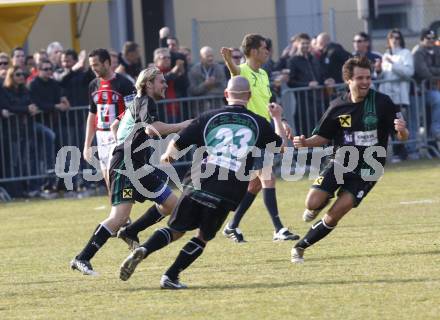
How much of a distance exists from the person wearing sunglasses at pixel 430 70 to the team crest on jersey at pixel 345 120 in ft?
32.9

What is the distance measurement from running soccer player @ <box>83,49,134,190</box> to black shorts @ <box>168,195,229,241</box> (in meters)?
3.13

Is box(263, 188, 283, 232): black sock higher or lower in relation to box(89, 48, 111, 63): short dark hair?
lower

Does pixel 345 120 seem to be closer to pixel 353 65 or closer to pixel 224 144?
pixel 353 65

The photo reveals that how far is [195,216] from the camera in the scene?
30.7 feet

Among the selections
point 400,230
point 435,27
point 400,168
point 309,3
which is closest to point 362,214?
point 400,230

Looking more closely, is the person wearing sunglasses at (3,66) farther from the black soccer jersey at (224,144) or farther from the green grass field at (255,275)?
the black soccer jersey at (224,144)

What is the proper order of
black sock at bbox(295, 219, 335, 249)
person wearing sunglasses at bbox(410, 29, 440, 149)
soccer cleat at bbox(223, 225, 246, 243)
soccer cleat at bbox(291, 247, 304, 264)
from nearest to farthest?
1. black sock at bbox(295, 219, 335, 249)
2. soccer cleat at bbox(291, 247, 304, 264)
3. soccer cleat at bbox(223, 225, 246, 243)
4. person wearing sunglasses at bbox(410, 29, 440, 149)

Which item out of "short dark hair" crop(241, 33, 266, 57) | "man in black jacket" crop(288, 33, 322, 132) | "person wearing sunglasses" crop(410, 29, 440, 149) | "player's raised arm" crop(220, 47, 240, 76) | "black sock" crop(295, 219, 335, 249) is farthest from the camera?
"person wearing sunglasses" crop(410, 29, 440, 149)

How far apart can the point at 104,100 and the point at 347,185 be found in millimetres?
3253

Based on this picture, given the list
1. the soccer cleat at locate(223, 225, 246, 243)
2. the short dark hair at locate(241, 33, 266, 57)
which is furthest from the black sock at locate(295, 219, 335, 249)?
the short dark hair at locate(241, 33, 266, 57)

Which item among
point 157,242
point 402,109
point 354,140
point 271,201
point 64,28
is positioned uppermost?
point 64,28

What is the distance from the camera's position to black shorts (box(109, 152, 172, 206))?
414 inches

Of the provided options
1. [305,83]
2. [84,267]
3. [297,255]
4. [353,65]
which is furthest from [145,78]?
[305,83]

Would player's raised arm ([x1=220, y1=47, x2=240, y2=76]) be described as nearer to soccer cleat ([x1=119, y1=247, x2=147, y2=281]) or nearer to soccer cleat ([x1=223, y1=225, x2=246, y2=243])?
soccer cleat ([x1=223, y1=225, x2=246, y2=243])
